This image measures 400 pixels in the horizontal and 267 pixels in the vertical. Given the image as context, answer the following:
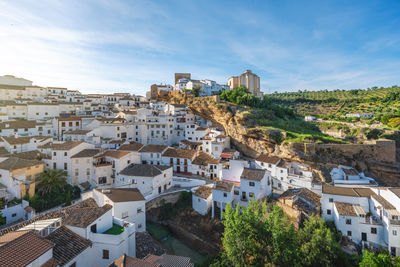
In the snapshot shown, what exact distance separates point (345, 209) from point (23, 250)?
2291 cm

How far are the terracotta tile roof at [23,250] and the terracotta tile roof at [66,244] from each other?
122 cm

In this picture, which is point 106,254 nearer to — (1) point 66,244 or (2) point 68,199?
(1) point 66,244

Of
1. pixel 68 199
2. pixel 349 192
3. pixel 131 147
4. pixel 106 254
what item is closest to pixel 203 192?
pixel 106 254

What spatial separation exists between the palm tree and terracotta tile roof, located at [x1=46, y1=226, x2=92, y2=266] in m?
13.0

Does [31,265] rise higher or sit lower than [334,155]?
lower

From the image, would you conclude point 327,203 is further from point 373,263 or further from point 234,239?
point 234,239

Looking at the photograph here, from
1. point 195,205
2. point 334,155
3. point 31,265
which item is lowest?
point 195,205

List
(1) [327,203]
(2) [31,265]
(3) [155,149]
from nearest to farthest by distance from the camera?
(2) [31,265] < (1) [327,203] < (3) [155,149]

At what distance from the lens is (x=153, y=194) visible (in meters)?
24.0

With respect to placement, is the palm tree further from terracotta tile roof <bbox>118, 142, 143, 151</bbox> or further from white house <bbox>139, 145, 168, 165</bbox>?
white house <bbox>139, 145, 168, 165</bbox>

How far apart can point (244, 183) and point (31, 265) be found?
733 inches

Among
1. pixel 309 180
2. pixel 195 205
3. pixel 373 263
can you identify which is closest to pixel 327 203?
pixel 309 180

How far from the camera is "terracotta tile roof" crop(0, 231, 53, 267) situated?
→ 8.44 m

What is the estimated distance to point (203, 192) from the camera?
2378 centimetres
